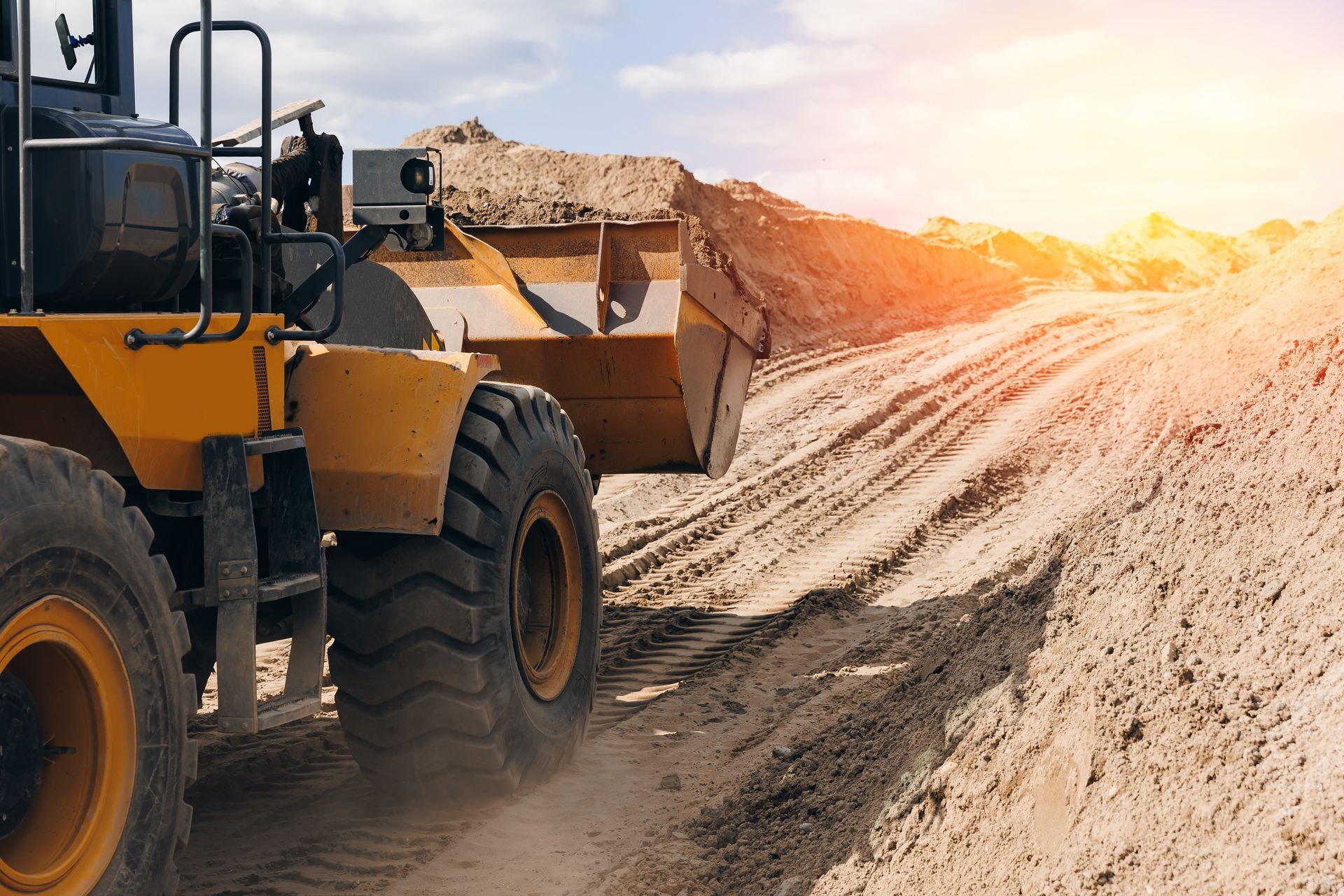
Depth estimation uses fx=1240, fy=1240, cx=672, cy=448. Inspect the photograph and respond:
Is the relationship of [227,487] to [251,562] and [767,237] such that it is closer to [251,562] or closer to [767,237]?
[251,562]

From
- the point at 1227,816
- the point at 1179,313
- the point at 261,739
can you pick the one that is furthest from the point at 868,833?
the point at 1179,313

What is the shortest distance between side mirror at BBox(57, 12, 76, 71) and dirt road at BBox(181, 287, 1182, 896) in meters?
2.49

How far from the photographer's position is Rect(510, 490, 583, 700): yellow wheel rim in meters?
4.95

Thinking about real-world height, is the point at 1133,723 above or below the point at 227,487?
below

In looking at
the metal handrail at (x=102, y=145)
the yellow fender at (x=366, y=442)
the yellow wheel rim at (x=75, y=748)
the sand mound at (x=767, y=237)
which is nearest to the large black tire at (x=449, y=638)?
the yellow fender at (x=366, y=442)

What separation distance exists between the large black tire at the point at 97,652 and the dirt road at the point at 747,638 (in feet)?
3.19

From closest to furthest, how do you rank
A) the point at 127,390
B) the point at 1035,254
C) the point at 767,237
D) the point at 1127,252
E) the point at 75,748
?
the point at 75,748
the point at 127,390
the point at 767,237
the point at 1035,254
the point at 1127,252

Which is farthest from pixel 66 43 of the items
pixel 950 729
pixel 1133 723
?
pixel 1133 723

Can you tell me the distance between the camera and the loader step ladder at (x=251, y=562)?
3492 mm

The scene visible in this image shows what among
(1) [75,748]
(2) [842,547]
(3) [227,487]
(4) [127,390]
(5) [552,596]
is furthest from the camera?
(2) [842,547]

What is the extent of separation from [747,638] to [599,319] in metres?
1.92

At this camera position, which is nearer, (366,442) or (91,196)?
(91,196)

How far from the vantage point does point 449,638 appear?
4172 mm

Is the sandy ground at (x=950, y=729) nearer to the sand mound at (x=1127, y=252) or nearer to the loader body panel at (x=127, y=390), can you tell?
the loader body panel at (x=127, y=390)
